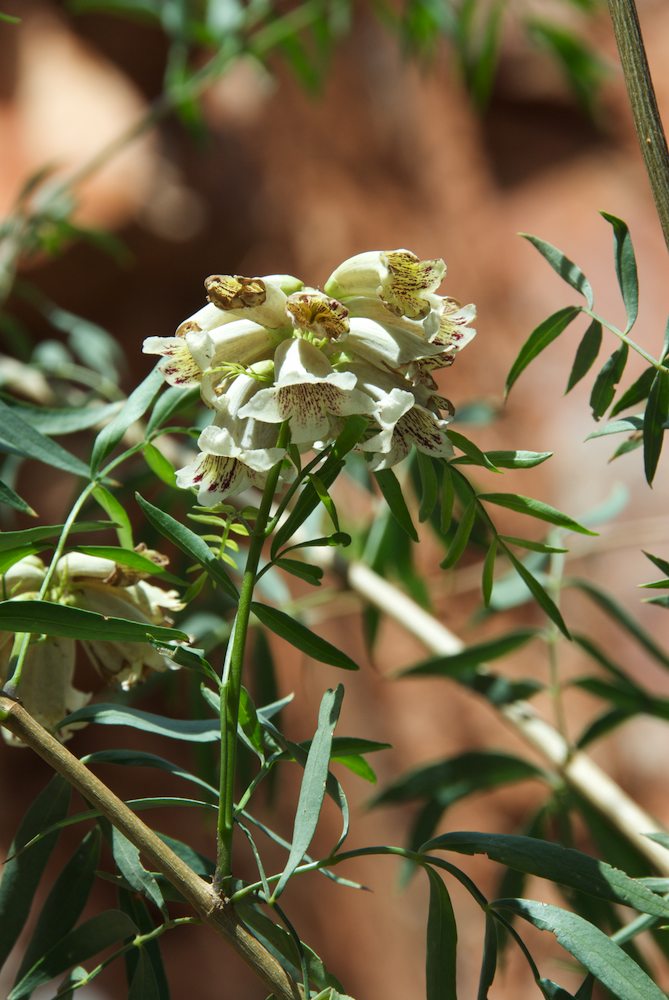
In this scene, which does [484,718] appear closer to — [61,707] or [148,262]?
[148,262]

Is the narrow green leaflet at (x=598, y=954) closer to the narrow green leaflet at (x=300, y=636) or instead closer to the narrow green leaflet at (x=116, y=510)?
the narrow green leaflet at (x=300, y=636)

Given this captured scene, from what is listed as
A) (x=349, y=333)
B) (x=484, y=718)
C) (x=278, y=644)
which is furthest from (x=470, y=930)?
(x=349, y=333)

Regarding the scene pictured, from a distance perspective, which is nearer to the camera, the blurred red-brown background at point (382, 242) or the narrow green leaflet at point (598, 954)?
the narrow green leaflet at point (598, 954)

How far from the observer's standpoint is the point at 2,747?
1691mm

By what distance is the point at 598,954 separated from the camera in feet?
1.15

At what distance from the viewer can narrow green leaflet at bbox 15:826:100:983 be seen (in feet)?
1.34

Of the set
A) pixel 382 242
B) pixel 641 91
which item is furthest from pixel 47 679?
pixel 382 242

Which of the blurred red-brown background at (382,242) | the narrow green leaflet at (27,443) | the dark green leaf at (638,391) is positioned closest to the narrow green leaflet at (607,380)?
the dark green leaf at (638,391)

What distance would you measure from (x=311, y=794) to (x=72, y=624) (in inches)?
4.2

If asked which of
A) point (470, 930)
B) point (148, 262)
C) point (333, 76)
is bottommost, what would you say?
point (470, 930)

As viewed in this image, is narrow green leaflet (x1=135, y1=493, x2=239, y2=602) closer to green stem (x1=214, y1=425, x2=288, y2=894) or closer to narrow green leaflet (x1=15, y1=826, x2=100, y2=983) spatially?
green stem (x1=214, y1=425, x2=288, y2=894)

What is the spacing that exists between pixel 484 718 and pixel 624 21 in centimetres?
155

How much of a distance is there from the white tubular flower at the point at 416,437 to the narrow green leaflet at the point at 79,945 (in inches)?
8.0

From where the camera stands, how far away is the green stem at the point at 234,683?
34 cm
